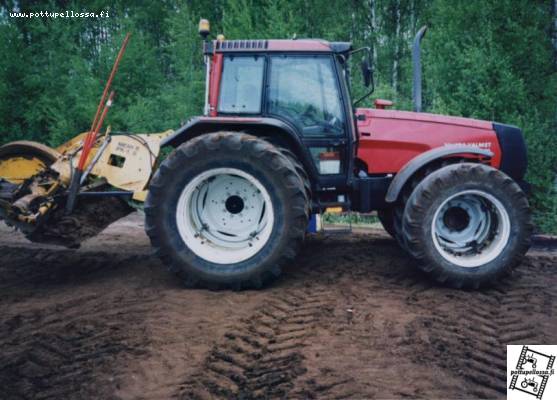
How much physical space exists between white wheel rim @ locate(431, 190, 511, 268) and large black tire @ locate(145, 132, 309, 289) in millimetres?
1239

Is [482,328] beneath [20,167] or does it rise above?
beneath

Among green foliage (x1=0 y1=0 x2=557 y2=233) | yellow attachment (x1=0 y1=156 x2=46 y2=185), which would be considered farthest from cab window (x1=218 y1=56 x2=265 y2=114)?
green foliage (x1=0 y1=0 x2=557 y2=233)

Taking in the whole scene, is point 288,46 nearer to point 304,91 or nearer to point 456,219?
point 304,91

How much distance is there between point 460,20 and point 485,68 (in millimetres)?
1937

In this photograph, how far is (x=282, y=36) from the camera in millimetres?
13484

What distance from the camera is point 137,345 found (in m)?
3.42

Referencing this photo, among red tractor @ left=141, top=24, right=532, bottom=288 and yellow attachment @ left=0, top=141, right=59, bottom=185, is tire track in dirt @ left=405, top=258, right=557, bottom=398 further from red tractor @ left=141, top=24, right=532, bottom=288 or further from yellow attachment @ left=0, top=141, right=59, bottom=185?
yellow attachment @ left=0, top=141, right=59, bottom=185

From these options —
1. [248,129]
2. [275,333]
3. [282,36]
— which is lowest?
[275,333]

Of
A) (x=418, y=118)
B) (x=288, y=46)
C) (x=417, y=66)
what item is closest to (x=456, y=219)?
(x=418, y=118)

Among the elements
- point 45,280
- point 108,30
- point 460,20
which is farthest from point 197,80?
point 45,280

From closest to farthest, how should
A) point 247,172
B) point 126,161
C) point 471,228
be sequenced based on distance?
point 247,172
point 471,228
point 126,161

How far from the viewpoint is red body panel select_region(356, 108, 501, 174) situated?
504cm

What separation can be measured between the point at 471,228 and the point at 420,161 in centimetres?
79

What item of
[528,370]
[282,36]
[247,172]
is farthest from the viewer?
Answer: [282,36]
